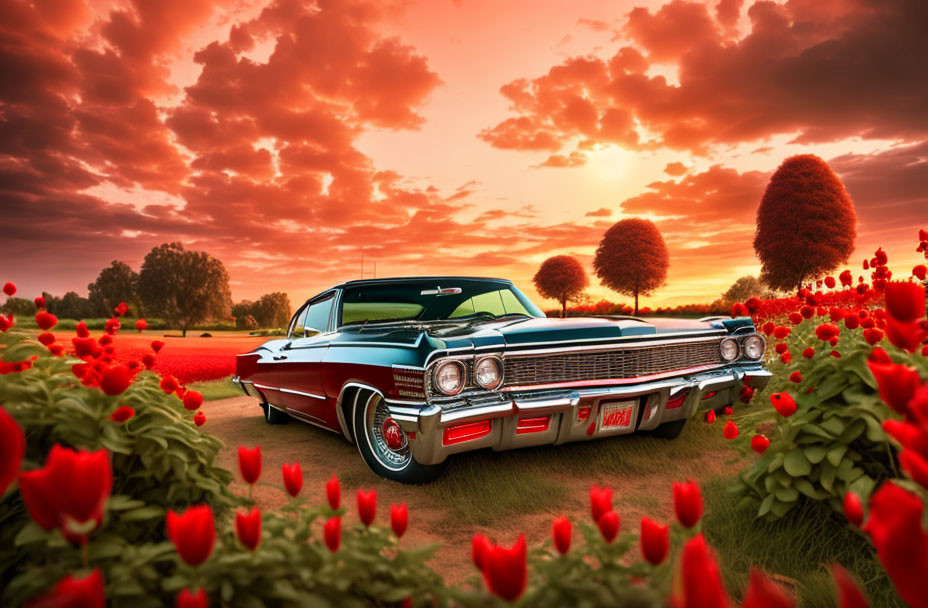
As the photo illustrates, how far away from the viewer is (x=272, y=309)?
32062mm

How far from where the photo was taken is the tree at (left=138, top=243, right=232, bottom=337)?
109 ft

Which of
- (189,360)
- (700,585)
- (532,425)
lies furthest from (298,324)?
(189,360)

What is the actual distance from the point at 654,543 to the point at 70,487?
104 centimetres

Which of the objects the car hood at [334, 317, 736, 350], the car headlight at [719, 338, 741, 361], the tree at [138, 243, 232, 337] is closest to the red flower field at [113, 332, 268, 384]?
the car hood at [334, 317, 736, 350]

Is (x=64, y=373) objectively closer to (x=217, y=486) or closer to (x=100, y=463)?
(x=217, y=486)

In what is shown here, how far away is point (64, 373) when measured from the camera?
2219 mm

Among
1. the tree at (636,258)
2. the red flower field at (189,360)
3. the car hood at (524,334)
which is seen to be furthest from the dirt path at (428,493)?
the tree at (636,258)

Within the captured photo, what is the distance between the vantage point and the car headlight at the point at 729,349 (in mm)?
5104

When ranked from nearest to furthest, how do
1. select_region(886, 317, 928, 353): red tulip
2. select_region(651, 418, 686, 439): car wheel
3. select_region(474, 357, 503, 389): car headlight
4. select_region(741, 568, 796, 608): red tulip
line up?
select_region(741, 568, 796, 608): red tulip → select_region(886, 317, 928, 353): red tulip → select_region(474, 357, 503, 389): car headlight → select_region(651, 418, 686, 439): car wheel

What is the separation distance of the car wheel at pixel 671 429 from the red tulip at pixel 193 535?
470 centimetres

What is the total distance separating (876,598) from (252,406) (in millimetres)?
8019

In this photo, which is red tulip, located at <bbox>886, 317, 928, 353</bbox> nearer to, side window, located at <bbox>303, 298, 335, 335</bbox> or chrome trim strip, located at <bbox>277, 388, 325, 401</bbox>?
chrome trim strip, located at <bbox>277, 388, 325, 401</bbox>

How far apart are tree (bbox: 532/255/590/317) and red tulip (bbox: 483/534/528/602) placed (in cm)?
3856

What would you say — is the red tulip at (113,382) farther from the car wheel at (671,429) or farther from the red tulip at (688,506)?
the car wheel at (671,429)
